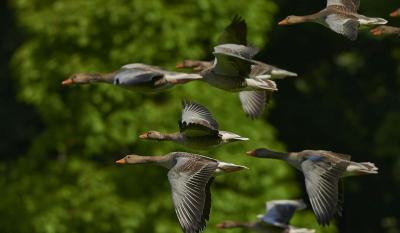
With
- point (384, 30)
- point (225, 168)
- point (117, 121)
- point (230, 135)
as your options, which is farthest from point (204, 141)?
point (117, 121)

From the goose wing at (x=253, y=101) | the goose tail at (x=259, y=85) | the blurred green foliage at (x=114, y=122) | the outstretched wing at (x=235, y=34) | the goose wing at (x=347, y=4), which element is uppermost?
the goose wing at (x=347, y=4)

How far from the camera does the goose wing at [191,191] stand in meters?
9.90

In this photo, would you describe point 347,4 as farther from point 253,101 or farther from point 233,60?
point 233,60

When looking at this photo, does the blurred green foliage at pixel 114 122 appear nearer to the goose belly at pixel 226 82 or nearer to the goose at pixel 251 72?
the goose at pixel 251 72

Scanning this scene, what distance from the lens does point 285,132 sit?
26438 millimetres

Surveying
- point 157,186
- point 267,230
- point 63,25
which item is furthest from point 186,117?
point 63,25

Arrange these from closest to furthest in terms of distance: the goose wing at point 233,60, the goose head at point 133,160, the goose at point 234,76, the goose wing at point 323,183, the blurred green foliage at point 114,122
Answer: the goose wing at point 323,183, the goose wing at point 233,60, the goose at point 234,76, the goose head at point 133,160, the blurred green foliage at point 114,122

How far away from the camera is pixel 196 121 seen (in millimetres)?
11008

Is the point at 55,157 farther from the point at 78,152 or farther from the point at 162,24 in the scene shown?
the point at 162,24

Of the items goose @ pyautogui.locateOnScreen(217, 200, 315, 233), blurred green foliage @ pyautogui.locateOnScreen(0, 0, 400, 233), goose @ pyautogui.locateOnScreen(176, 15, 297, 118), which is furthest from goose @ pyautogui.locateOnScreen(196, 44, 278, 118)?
blurred green foliage @ pyautogui.locateOnScreen(0, 0, 400, 233)

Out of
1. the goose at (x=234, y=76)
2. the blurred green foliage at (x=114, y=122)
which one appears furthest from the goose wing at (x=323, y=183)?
the blurred green foliage at (x=114, y=122)

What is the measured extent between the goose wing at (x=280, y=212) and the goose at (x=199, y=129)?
1.88 metres

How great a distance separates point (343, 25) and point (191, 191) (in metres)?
2.11

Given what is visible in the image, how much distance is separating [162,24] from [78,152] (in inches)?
87.5
